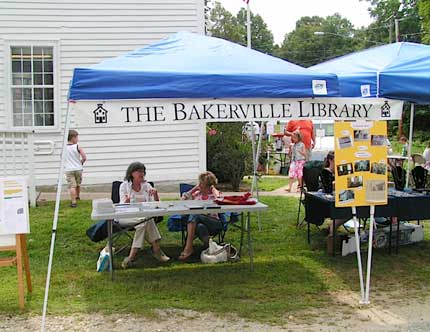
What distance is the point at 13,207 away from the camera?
5309mm

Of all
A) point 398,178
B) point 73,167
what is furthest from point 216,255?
point 73,167

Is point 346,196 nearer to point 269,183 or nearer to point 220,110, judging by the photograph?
point 220,110

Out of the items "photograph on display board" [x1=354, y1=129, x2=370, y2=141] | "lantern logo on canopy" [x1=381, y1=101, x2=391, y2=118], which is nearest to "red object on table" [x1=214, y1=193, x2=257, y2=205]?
"photograph on display board" [x1=354, y1=129, x2=370, y2=141]

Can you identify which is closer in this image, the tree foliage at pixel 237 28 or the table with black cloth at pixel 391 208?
the table with black cloth at pixel 391 208

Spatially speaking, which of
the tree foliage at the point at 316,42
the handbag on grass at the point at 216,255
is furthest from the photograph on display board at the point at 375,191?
the tree foliage at the point at 316,42

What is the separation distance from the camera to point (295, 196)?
11680mm

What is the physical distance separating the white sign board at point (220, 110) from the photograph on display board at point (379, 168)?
581 millimetres

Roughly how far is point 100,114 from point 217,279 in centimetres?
225

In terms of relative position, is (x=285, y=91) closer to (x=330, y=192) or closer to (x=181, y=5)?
(x=330, y=192)

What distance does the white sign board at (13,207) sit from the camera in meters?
5.24

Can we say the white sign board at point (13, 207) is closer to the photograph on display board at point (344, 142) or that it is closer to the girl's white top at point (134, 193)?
the girl's white top at point (134, 193)

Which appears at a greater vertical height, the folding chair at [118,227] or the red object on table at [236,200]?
the red object on table at [236,200]

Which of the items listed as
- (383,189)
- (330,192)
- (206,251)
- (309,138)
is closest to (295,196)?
(309,138)

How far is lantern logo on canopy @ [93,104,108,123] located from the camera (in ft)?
16.7
